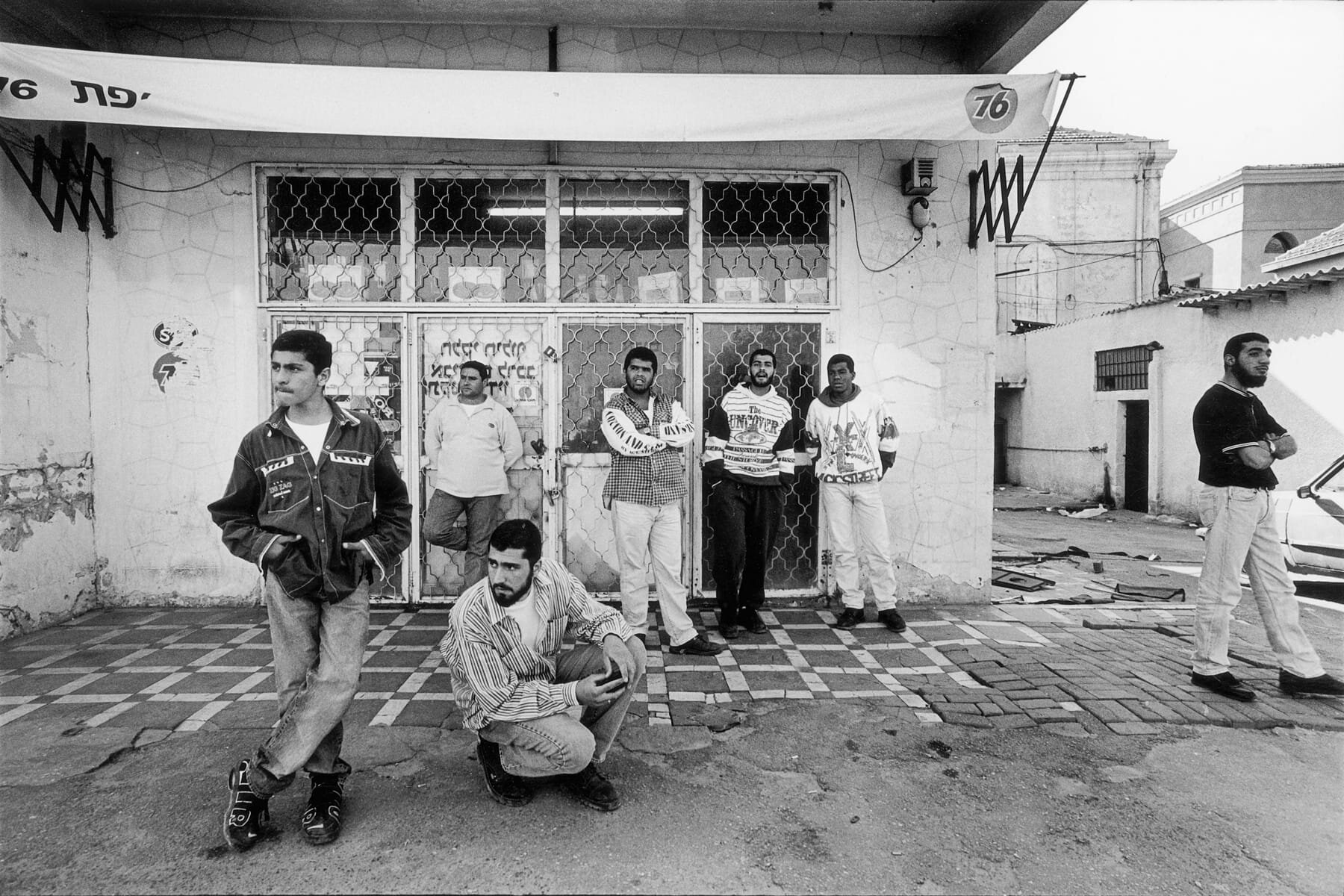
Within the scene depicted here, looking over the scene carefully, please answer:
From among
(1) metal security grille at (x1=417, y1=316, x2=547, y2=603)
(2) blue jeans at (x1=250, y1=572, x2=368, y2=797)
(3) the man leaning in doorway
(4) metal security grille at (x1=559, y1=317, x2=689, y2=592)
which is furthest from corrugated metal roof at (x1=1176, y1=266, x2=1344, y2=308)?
(2) blue jeans at (x1=250, y1=572, x2=368, y2=797)

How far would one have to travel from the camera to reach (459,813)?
108 inches

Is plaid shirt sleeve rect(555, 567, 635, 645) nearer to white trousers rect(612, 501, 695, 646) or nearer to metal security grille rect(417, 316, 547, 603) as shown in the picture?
white trousers rect(612, 501, 695, 646)

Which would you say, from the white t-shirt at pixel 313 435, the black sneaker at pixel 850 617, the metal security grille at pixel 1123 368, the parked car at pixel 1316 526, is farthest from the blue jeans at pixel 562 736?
the metal security grille at pixel 1123 368

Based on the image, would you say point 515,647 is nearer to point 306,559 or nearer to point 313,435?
point 306,559

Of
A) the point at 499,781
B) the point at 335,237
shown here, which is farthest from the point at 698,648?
the point at 335,237

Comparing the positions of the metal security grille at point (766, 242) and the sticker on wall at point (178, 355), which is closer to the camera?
the sticker on wall at point (178, 355)

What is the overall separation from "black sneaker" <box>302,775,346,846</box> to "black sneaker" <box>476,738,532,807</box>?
516mm

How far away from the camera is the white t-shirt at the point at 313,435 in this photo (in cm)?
266

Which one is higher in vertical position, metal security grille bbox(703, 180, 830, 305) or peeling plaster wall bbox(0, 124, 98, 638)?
metal security grille bbox(703, 180, 830, 305)

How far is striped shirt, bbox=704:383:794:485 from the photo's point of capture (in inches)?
193

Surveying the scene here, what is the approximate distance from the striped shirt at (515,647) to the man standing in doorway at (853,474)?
2.64 meters

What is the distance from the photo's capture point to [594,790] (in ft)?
9.18

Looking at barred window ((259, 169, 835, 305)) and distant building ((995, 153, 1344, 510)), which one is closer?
barred window ((259, 169, 835, 305))

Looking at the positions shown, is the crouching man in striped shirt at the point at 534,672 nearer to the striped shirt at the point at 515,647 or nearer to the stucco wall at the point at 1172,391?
the striped shirt at the point at 515,647
